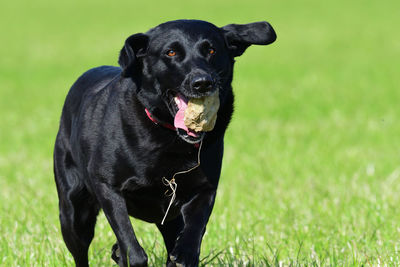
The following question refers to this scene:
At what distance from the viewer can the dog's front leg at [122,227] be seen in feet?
12.3

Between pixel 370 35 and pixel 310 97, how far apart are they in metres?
13.0

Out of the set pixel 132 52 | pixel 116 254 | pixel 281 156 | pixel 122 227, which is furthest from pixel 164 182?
pixel 281 156

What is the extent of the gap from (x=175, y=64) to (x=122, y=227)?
0.96 m

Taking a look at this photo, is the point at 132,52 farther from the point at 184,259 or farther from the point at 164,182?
the point at 184,259

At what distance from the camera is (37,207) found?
21.6ft

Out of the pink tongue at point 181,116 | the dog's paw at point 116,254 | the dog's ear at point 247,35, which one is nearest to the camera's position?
the pink tongue at point 181,116

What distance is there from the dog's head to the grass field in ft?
3.32

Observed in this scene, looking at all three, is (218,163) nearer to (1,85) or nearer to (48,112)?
Answer: (48,112)

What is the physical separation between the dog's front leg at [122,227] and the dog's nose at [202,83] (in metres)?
0.79

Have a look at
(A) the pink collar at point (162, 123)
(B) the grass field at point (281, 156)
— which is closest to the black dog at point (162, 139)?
(A) the pink collar at point (162, 123)

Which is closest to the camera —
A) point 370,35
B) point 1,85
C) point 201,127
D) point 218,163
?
point 201,127

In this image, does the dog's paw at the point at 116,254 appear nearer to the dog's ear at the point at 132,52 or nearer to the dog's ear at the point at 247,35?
the dog's ear at the point at 132,52

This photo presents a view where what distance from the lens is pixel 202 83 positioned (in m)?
3.73

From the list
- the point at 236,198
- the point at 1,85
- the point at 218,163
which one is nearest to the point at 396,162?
the point at 236,198
